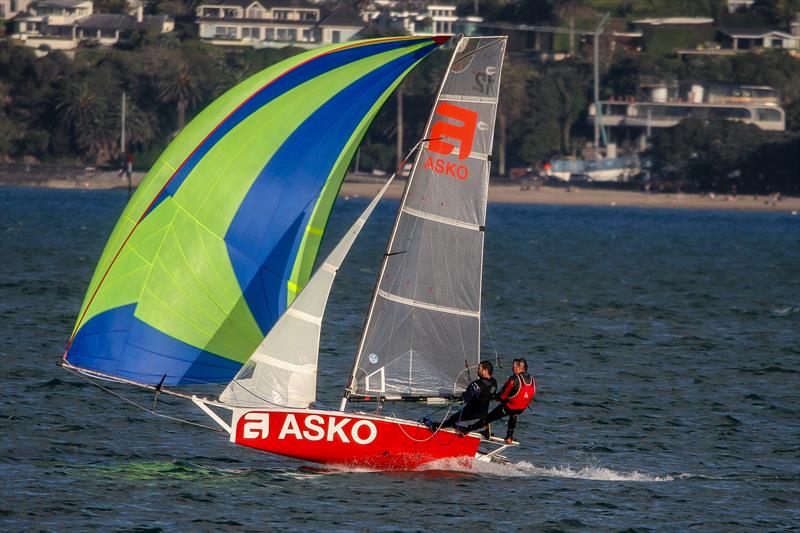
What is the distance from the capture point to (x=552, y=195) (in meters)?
122

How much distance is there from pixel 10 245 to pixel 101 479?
4168 centimetres

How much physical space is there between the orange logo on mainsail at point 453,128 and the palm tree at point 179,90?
111180 mm

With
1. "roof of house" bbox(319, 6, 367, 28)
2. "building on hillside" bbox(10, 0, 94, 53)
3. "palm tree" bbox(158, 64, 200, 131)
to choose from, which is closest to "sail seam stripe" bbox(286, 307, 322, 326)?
"palm tree" bbox(158, 64, 200, 131)

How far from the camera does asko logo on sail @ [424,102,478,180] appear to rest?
16406mm

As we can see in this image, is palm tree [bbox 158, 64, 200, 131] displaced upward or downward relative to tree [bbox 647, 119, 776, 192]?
upward

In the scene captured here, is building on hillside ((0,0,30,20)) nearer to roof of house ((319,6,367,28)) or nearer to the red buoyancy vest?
roof of house ((319,6,367,28))

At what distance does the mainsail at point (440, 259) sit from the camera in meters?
16.4

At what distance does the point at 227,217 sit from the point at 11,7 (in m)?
159

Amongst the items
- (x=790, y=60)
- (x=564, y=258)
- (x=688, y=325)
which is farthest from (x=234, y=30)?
(x=688, y=325)

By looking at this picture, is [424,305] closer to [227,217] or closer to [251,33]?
[227,217]

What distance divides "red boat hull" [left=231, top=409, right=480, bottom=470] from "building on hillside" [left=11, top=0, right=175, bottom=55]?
436ft

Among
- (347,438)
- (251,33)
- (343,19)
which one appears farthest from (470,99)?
(343,19)

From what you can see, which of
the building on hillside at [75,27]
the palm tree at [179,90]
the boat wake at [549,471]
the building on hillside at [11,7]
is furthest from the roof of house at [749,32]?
the boat wake at [549,471]

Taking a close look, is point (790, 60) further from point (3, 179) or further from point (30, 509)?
point (30, 509)
